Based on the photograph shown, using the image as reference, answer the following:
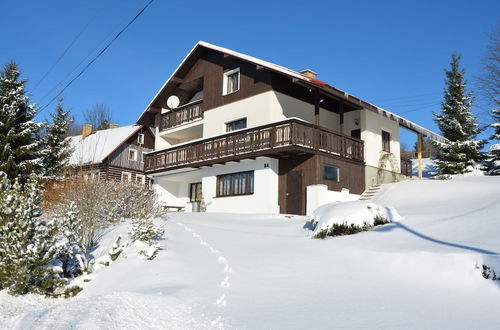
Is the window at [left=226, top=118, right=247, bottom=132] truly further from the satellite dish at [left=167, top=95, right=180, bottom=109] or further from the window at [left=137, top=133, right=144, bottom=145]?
the window at [left=137, top=133, right=144, bottom=145]

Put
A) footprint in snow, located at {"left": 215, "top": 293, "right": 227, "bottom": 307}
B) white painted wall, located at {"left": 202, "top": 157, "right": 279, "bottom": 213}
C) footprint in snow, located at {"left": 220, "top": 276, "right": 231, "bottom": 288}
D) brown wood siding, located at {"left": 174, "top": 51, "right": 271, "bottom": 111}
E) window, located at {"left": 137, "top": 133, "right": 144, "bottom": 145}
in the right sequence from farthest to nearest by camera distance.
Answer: window, located at {"left": 137, "top": 133, "right": 144, "bottom": 145} → brown wood siding, located at {"left": 174, "top": 51, "right": 271, "bottom": 111} → white painted wall, located at {"left": 202, "top": 157, "right": 279, "bottom": 213} → footprint in snow, located at {"left": 220, "top": 276, "right": 231, "bottom": 288} → footprint in snow, located at {"left": 215, "top": 293, "right": 227, "bottom": 307}

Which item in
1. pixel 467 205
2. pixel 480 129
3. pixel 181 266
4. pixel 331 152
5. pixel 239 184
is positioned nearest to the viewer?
pixel 181 266

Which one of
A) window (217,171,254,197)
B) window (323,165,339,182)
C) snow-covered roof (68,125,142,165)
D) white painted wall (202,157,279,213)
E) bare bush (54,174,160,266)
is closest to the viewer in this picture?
Answer: bare bush (54,174,160,266)

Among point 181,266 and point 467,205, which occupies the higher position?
point 467,205

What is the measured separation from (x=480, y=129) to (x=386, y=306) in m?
23.1

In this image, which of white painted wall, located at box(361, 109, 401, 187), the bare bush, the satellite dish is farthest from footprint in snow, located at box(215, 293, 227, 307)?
the satellite dish

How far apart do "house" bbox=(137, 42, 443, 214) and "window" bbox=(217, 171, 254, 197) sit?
1.9 inches

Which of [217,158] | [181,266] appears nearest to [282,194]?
[217,158]

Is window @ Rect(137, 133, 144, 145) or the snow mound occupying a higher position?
Answer: window @ Rect(137, 133, 144, 145)

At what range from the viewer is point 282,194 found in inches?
741

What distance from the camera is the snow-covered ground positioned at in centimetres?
580

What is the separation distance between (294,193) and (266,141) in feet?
8.27

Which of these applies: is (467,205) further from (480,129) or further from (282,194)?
(480,129)

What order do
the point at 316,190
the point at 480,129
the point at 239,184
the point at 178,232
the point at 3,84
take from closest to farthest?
1. the point at 178,232
2. the point at 316,190
3. the point at 239,184
4. the point at 3,84
5. the point at 480,129
